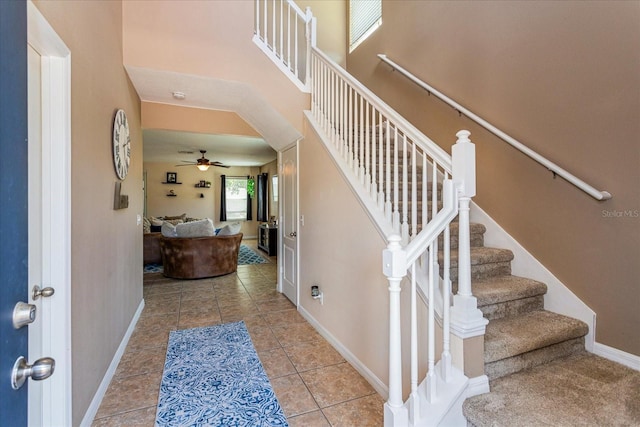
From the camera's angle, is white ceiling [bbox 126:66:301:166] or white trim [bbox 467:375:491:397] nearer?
white trim [bbox 467:375:491:397]

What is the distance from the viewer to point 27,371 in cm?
69

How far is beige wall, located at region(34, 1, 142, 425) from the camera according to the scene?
1533mm

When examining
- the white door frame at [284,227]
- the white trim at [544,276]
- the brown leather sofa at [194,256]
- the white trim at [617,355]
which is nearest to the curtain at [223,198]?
the brown leather sofa at [194,256]

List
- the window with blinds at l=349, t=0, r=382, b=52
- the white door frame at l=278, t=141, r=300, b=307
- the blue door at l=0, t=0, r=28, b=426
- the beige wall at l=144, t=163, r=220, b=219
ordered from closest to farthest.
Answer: the blue door at l=0, t=0, r=28, b=426 < the white door frame at l=278, t=141, r=300, b=307 < the window with blinds at l=349, t=0, r=382, b=52 < the beige wall at l=144, t=163, r=220, b=219

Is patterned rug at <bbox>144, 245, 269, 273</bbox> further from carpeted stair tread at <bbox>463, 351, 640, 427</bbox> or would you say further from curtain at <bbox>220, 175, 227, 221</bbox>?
carpeted stair tread at <bbox>463, 351, 640, 427</bbox>

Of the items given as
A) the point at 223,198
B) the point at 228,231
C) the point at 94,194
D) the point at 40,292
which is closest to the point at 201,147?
the point at 228,231

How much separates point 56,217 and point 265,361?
1.78m

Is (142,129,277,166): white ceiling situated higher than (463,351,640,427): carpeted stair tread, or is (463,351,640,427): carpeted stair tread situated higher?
(142,129,277,166): white ceiling

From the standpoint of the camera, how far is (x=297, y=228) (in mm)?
3625

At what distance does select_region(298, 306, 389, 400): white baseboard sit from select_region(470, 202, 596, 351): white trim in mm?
1284

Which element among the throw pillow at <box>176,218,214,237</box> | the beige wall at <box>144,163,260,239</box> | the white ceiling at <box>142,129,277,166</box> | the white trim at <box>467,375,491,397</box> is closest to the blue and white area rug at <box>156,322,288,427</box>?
the white trim at <box>467,375,491,397</box>

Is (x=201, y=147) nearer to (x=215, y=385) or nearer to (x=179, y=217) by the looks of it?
(x=179, y=217)

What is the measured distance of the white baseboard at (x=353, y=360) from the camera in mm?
1997

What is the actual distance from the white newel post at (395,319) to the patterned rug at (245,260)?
537 cm
